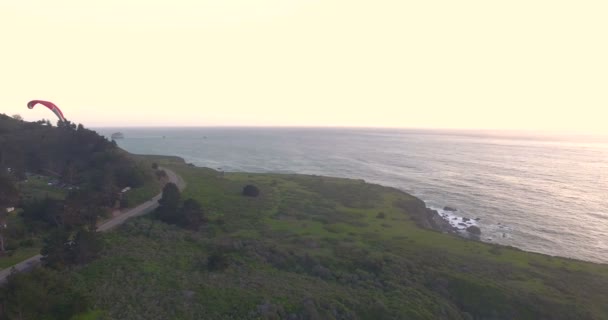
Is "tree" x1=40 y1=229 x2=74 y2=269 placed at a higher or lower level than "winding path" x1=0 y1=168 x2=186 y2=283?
higher

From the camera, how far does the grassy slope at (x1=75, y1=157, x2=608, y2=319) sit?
2867 cm

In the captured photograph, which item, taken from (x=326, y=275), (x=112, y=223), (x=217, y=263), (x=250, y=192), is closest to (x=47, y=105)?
(x=250, y=192)

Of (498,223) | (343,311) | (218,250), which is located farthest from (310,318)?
(498,223)

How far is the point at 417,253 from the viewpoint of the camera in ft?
137

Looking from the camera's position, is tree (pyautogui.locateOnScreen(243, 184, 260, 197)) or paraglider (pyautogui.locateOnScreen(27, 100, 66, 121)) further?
paraglider (pyautogui.locateOnScreen(27, 100, 66, 121))

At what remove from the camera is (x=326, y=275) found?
119ft

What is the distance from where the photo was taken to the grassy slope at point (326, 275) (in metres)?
28.7

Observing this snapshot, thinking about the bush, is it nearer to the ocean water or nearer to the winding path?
the winding path

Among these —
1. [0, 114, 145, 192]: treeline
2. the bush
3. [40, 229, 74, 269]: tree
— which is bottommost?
the bush

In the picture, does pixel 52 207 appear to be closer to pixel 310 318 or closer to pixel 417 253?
pixel 310 318

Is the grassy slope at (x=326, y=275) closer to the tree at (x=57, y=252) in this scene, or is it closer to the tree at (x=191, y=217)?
the tree at (x=191, y=217)

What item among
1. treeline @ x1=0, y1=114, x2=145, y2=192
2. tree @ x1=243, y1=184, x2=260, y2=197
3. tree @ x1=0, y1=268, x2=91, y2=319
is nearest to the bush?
tree @ x1=0, y1=268, x2=91, y2=319

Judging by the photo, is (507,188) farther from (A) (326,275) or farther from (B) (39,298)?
(B) (39,298)

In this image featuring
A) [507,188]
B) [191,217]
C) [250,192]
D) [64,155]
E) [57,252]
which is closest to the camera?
[57,252]
